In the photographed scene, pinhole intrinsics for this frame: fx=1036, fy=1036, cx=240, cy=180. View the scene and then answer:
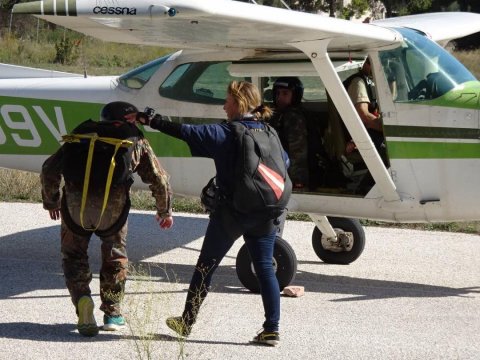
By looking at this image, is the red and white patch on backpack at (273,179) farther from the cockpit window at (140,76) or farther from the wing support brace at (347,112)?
the cockpit window at (140,76)

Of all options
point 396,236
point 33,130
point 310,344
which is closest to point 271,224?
point 310,344


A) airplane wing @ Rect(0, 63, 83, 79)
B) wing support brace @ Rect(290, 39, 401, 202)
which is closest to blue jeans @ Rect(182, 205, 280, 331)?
wing support brace @ Rect(290, 39, 401, 202)

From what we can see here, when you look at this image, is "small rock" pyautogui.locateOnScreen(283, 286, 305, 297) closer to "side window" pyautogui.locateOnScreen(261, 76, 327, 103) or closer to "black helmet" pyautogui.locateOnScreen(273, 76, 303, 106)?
"black helmet" pyautogui.locateOnScreen(273, 76, 303, 106)

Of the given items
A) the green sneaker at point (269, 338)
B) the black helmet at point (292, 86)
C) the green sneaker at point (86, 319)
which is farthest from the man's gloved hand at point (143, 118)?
the black helmet at point (292, 86)

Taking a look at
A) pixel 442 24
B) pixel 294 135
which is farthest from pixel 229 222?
pixel 442 24

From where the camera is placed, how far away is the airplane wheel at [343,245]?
962 centimetres

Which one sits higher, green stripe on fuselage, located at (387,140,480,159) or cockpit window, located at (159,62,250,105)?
cockpit window, located at (159,62,250,105)

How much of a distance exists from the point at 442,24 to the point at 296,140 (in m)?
2.80

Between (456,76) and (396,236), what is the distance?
3001 mm

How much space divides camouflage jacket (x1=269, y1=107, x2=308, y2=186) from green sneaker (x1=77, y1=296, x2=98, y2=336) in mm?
2470

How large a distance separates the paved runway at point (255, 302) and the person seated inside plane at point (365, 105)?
1215 mm

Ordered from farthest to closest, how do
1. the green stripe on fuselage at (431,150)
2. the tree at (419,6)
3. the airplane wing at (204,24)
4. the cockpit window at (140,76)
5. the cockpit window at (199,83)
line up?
the tree at (419,6)
the cockpit window at (140,76)
the cockpit window at (199,83)
the green stripe on fuselage at (431,150)
the airplane wing at (204,24)

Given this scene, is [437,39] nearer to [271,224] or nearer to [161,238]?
[161,238]

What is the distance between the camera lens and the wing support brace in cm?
794
